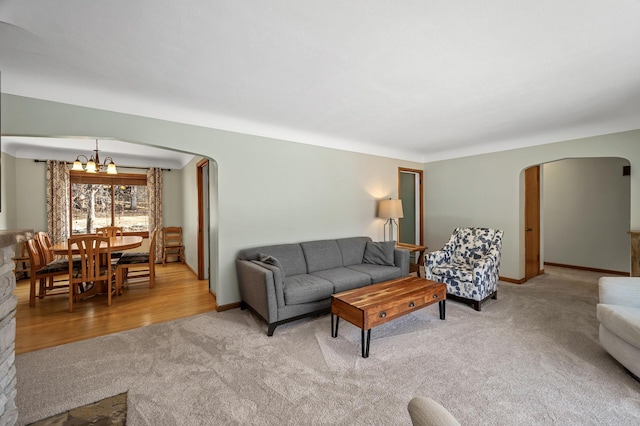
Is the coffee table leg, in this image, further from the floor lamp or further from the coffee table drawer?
the floor lamp

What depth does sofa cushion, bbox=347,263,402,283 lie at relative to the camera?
12.0ft

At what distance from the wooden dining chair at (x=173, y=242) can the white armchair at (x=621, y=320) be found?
7.00 m

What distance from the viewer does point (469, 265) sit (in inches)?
162

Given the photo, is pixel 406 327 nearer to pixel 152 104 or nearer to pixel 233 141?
pixel 233 141

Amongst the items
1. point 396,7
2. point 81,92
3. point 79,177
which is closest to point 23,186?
point 79,177

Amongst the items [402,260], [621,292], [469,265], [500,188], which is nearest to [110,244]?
[402,260]

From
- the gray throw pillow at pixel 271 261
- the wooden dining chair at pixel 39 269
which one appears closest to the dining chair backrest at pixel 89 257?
the wooden dining chair at pixel 39 269

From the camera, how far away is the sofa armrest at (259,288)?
2830mm

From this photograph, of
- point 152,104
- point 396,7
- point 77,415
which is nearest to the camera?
point 396,7

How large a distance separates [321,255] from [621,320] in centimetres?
292

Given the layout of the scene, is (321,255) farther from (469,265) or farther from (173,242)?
(173,242)

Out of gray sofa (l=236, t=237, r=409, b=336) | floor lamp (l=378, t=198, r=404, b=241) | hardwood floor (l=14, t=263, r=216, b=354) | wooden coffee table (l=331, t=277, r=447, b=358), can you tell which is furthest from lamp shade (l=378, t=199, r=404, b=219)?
hardwood floor (l=14, t=263, r=216, b=354)

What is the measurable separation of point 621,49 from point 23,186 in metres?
8.49

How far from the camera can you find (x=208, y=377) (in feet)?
7.08
